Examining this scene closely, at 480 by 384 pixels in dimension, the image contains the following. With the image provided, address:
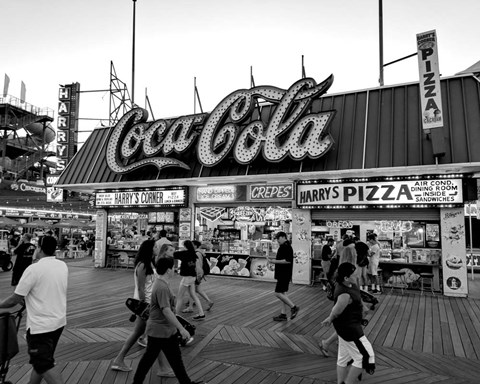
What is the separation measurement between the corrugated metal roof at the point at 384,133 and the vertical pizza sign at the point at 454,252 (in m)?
1.84

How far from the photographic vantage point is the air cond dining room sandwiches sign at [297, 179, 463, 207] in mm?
10555

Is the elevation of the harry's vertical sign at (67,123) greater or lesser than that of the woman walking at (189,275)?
greater

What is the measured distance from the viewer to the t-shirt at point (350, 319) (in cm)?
390

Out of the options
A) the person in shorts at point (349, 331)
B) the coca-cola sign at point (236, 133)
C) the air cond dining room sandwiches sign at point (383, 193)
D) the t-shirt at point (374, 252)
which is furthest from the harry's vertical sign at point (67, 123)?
the person in shorts at point (349, 331)

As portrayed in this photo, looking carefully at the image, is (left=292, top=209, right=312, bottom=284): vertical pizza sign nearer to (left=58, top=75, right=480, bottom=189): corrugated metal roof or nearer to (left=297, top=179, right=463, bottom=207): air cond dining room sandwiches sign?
(left=297, top=179, right=463, bottom=207): air cond dining room sandwiches sign

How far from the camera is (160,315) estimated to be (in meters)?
3.92

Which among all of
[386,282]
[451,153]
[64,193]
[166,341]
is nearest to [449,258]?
[386,282]

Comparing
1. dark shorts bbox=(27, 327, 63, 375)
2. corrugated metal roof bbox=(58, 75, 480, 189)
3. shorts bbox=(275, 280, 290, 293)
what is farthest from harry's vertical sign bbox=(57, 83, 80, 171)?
dark shorts bbox=(27, 327, 63, 375)

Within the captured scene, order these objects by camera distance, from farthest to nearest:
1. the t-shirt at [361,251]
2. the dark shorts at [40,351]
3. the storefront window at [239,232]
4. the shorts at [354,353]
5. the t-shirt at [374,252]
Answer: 1. the storefront window at [239,232]
2. the t-shirt at [374,252]
3. the t-shirt at [361,251]
4. the shorts at [354,353]
5. the dark shorts at [40,351]

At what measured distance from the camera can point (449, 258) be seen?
35.0 ft

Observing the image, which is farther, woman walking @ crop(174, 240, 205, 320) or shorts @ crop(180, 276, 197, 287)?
shorts @ crop(180, 276, 197, 287)

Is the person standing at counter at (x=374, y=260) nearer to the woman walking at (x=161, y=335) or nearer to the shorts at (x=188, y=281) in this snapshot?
the shorts at (x=188, y=281)

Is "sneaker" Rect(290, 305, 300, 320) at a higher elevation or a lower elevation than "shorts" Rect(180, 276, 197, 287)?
lower

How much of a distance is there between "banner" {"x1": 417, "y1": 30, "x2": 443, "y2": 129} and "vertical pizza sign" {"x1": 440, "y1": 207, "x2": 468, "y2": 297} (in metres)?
2.89
